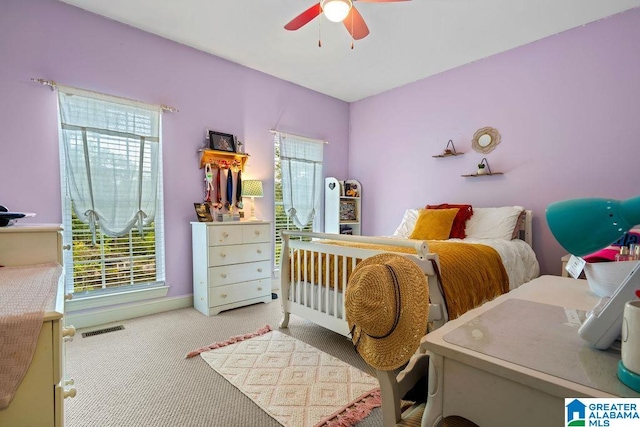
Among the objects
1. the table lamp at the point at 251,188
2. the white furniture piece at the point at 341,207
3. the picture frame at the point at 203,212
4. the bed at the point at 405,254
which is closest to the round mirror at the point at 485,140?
the bed at the point at 405,254

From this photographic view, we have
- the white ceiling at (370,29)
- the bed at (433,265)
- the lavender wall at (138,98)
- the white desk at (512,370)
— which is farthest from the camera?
the white ceiling at (370,29)

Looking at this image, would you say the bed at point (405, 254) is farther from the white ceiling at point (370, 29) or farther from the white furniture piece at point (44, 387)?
the white ceiling at point (370, 29)

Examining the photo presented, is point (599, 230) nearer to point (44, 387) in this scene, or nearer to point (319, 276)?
point (44, 387)

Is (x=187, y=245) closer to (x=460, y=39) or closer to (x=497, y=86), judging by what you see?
(x=460, y=39)

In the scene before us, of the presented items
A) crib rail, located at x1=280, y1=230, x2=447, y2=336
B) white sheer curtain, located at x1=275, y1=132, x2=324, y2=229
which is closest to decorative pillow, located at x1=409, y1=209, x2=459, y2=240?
crib rail, located at x1=280, y1=230, x2=447, y2=336

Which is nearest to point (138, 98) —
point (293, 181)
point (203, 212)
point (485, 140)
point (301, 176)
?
point (203, 212)

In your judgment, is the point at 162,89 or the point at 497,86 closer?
the point at 162,89

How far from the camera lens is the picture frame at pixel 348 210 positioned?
4280 millimetres

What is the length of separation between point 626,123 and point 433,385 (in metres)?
3.20

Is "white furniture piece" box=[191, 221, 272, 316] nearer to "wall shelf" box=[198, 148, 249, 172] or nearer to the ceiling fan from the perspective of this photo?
"wall shelf" box=[198, 148, 249, 172]

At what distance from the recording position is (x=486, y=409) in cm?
55

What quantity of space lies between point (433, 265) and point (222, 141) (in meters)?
2.60

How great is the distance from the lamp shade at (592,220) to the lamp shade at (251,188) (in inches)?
118

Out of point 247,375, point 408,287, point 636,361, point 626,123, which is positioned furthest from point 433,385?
point 626,123
